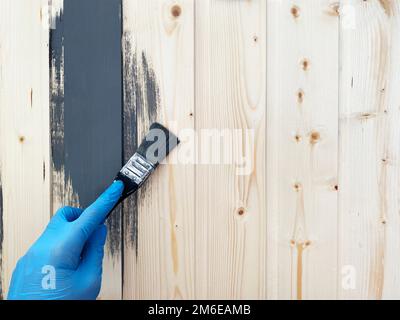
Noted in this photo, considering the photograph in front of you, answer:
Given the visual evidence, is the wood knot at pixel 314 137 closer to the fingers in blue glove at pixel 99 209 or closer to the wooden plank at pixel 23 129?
the fingers in blue glove at pixel 99 209

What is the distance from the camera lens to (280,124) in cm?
76

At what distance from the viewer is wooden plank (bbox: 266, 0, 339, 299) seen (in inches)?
30.0

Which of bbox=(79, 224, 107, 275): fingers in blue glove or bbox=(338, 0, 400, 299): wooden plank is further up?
bbox=(338, 0, 400, 299): wooden plank

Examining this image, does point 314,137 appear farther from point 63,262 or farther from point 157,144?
point 63,262

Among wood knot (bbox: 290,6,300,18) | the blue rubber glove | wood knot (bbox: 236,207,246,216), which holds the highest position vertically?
wood knot (bbox: 290,6,300,18)

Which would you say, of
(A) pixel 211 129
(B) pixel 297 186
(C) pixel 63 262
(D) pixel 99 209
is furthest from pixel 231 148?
(C) pixel 63 262

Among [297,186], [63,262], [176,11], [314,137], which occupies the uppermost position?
[176,11]

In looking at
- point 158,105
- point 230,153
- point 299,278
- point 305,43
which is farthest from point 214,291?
point 305,43

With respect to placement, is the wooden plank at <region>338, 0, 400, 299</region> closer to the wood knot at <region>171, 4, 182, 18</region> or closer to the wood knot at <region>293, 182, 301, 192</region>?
the wood knot at <region>293, 182, 301, 192</region>

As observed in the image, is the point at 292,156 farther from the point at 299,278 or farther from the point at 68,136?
the point at 68,136

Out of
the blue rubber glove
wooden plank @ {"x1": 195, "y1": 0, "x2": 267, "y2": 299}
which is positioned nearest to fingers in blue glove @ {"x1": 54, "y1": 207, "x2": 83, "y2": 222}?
the blue rubber glove

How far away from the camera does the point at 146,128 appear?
0.76m

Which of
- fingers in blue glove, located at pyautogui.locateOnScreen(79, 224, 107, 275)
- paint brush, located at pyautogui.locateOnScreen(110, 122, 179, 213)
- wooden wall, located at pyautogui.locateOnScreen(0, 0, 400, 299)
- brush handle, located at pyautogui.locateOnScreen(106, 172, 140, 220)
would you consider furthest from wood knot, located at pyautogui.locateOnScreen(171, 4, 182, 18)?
fingers in blue glove, located at pyautogui.locateOnScreen(79, 224, 107, 275)

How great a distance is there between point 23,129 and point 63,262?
0.93 feet
